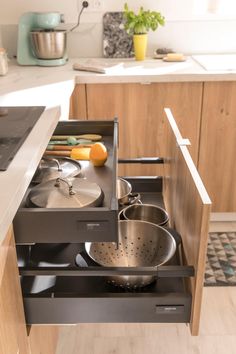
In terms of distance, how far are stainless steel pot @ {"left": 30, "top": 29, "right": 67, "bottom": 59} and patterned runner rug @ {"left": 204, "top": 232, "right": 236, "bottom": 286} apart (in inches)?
55.8

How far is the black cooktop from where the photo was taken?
949 mm

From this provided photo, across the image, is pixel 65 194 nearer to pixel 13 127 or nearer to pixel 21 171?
pixel 21 171

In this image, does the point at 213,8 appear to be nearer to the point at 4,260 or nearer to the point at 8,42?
the point at 8,42

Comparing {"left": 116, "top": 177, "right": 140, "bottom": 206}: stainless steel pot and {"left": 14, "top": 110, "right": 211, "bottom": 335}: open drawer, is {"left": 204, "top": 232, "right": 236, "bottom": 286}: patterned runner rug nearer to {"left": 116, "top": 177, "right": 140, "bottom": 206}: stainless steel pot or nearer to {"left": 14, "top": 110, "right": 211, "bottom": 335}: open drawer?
{"left": 116, "top": 177, "right": 140, "bottom": 206}: stainless steel pot

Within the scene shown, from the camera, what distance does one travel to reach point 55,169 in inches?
46.3

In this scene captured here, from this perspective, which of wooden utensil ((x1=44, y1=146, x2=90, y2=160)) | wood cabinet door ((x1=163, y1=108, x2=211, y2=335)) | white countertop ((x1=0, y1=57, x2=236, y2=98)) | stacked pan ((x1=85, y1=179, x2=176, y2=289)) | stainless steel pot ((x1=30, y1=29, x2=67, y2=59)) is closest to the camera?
wood cabinet door ((x1=163, y1=108, x2=211, y2=335))

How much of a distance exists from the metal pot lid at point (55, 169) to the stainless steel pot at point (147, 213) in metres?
0.24

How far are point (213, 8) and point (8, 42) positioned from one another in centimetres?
135

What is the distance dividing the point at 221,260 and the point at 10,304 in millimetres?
1440

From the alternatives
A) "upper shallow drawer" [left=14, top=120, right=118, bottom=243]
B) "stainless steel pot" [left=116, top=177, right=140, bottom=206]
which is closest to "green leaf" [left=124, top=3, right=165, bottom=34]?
"stainless steel pot" [left=116, top=177, right=140, bottom=206]

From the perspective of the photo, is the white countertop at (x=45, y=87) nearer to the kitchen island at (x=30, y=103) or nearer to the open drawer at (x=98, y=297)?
the kitchen island at (x=30, y=103)

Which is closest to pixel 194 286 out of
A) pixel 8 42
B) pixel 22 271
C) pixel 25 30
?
pixel 22 271

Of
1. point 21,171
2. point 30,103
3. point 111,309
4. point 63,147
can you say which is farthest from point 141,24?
point 111,309

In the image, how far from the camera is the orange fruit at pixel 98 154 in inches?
47.3
